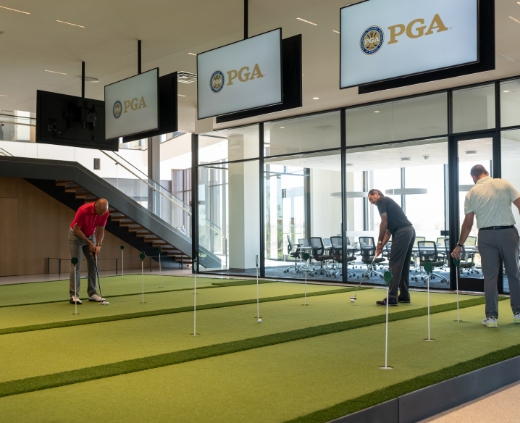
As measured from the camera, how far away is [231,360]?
15.8 ft

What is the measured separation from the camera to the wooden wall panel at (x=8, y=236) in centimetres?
1484

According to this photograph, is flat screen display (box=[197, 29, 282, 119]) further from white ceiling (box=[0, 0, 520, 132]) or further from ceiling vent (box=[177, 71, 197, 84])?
ceiling vent (box=[177, 71, 197, 84])

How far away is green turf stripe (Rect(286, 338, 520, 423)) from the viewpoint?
3.31 metres

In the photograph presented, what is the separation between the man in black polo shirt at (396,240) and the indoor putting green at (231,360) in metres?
0.42

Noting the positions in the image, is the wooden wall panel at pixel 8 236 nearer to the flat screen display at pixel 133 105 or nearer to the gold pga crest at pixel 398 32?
the flat screen display at pixel 133 105

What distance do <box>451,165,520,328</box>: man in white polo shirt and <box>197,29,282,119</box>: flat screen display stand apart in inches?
97.6

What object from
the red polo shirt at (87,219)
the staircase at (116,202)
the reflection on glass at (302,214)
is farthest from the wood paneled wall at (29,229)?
the red polo shirt at (87,219)

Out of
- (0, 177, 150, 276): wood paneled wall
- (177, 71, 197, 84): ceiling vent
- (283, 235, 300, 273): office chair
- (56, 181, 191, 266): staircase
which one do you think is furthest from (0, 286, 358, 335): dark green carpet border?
(0, 177, 150, 276): wood paneled wall

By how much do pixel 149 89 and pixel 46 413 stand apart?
6038 mm

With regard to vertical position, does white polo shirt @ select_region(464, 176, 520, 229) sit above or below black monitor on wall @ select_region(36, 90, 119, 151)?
below

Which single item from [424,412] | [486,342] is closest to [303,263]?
[486,342]

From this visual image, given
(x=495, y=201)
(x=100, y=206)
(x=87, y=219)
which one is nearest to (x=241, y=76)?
(x=100, y=206)

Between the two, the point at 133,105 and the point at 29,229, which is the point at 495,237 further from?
the point at 29,229

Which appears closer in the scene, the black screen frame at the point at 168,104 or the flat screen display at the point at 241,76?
the flat screen display at the point at 241,76
